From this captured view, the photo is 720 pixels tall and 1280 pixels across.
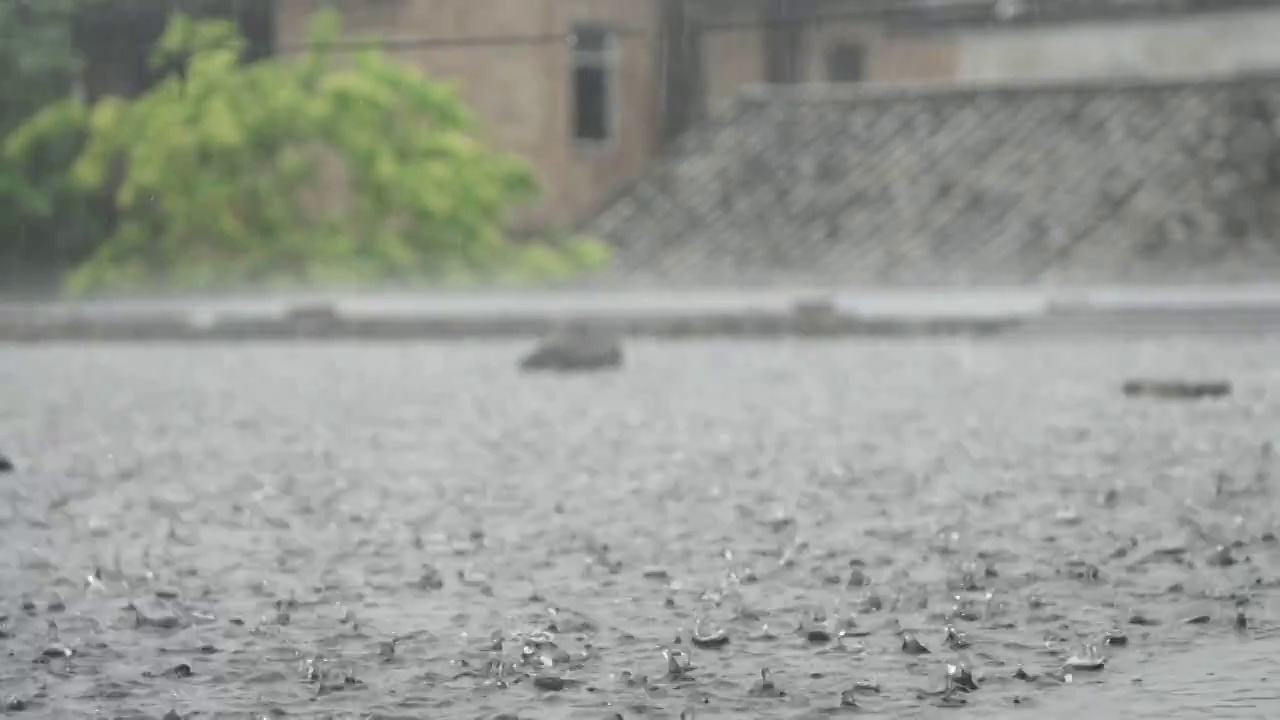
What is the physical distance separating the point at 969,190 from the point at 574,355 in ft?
28.5

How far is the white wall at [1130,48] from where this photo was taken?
1243 inches

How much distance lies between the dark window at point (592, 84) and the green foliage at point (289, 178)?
580 cm

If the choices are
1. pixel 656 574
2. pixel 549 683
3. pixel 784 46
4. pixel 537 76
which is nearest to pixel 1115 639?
pixel 549 683

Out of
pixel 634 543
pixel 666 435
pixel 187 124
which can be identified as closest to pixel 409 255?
pixel 187 124

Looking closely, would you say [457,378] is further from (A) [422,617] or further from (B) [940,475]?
(A) [422,617]

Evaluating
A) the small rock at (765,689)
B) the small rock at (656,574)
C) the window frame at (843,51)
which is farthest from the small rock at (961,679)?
the window frame at (843,51)

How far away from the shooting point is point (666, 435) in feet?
38.6

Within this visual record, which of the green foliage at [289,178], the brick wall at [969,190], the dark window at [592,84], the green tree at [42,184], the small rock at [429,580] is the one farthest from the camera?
the dark window at [592,84]

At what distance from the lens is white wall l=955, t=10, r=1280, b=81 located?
3158cm

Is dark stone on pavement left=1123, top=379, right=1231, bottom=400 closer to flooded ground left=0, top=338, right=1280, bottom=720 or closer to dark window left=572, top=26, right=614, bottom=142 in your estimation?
flooded ground left=0, top=338, right=1280, bottom=720

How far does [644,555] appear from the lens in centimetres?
729

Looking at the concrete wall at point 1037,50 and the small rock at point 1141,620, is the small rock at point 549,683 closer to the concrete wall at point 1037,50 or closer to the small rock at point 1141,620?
the small rock at point 1141,620

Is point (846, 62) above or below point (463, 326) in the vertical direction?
above

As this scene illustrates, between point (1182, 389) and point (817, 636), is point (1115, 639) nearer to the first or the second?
point (817, 636)
